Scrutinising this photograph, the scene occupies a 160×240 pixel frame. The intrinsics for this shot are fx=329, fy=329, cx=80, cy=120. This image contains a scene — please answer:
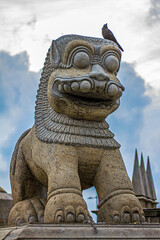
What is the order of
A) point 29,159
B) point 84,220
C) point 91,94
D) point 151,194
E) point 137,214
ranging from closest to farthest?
point 84,220 → point 137,214 → point 91,94 → point 29,159 → point 151,194

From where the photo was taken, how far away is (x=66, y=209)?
295 cm

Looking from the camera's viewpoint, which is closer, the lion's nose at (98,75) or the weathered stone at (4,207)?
the lion's nose at (98,75)

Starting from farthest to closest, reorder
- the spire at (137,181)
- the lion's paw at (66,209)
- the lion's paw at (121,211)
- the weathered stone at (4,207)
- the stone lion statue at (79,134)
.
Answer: the spire at (137,181) < the weathered stone at (4,207) < the stone lion statue at (79,134) < the lion's paw at (121,211) < the lion's paw at (66,209)

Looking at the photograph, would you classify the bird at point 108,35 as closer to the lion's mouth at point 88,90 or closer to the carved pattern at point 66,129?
the carved pattern at point 66,129

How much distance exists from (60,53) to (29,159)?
4.27 ft

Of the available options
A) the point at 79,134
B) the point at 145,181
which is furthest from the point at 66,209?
the point at 145,181

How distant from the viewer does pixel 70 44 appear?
143 inches

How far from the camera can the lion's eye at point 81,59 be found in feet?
11.7

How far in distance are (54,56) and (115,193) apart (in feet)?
5.50

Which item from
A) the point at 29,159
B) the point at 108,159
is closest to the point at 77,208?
the point at 108,159

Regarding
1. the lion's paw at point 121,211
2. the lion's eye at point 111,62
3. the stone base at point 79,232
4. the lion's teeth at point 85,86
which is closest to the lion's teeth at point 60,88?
the lion's teeth at point 85,86

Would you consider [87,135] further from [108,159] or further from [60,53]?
[60,53]

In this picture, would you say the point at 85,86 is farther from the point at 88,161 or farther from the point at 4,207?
the point at 4,207

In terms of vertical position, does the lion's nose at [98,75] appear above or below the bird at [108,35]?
below
